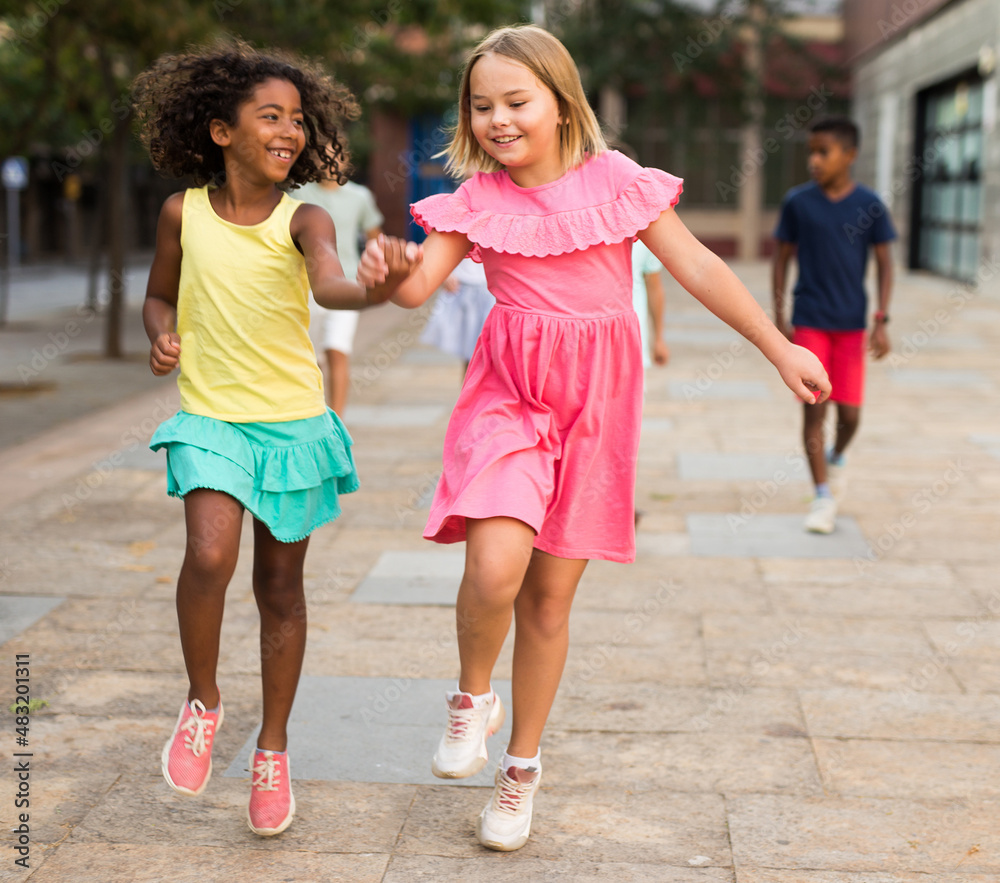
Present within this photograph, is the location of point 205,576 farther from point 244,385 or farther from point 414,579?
point 414,579

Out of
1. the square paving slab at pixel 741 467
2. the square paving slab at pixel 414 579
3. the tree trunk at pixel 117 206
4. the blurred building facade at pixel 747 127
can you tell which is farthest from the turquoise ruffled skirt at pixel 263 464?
the blurred building facade at pixel 747 127

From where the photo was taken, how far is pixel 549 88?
8.73ft

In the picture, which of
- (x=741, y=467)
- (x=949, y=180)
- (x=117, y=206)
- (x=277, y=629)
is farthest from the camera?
(x=949, y=180)

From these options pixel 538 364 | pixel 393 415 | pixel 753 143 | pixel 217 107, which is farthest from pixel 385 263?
pixel 753 143

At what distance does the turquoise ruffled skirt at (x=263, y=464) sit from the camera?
105 inches

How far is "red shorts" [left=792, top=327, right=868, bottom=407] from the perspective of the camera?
18.0 ft

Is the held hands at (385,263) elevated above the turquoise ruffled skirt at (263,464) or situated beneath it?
elevated above

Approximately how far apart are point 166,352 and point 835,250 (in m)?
3.55

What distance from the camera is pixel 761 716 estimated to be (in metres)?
3.47

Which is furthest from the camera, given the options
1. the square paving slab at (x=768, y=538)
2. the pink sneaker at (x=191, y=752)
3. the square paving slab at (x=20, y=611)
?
the square paving slab at (x=768, y=538)

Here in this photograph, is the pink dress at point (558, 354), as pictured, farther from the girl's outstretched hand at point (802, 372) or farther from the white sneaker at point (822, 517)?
the white sneaker at point (822, 517)

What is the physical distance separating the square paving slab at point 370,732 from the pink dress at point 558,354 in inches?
27.2

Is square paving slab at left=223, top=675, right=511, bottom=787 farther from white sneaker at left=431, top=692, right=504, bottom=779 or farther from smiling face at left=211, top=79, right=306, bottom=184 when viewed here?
smiling face at left=211, top=79, right=306, bottom=184

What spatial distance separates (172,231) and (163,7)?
7428mm
